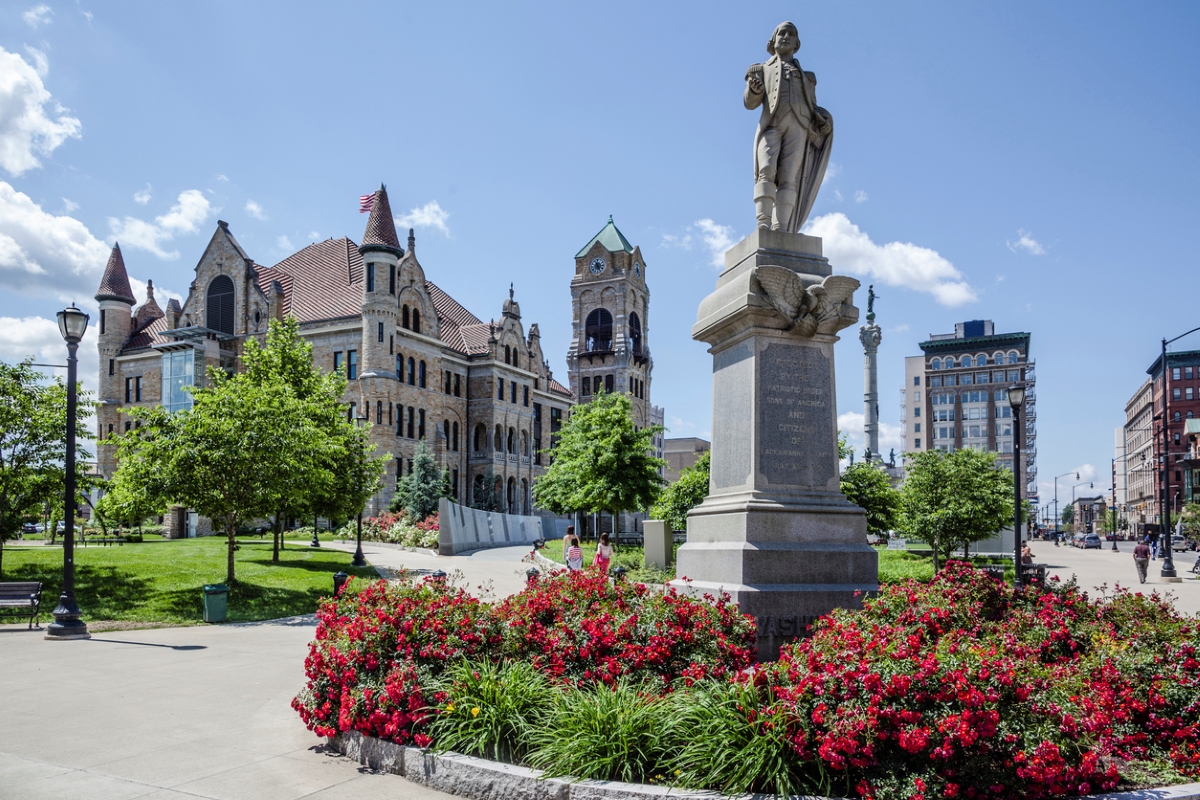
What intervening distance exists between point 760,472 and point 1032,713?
459cm

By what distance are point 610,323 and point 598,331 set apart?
1696 mm

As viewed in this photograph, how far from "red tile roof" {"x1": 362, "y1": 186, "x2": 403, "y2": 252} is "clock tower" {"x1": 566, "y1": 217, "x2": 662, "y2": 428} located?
39123mm

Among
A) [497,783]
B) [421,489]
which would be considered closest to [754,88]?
[497,783]

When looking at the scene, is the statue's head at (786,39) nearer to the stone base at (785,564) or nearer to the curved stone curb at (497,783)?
the stone base at (785,564)

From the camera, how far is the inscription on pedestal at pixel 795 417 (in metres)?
9.51

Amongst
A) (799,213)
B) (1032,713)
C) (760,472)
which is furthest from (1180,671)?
(799,213)

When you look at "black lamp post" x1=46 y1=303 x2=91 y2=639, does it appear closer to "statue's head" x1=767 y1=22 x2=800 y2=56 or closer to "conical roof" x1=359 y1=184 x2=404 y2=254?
"statue's head" x1=767 y1=22 x2=800 y2=56

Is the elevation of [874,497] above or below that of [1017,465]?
below

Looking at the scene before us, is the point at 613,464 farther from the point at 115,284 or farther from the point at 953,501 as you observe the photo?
the point at 115,284

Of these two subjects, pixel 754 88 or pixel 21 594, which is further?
pixel 21 594

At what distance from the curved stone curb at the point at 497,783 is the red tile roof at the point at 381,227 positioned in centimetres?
5418

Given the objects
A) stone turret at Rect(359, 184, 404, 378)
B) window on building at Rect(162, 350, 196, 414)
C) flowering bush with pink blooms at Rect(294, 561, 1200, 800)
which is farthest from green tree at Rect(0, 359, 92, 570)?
window on building at Rect(162, 350, 196, 414)

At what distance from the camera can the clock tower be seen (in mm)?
94562

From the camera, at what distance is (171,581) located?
2305 cm
